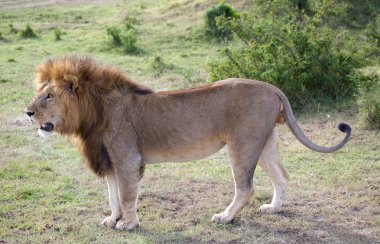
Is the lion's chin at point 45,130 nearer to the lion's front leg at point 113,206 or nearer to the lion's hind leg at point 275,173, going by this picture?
the lion's front leg at point 113,206

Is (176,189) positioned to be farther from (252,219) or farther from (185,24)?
(185,24)

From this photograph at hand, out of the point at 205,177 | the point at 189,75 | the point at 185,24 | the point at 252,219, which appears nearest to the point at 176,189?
the point at 205,177

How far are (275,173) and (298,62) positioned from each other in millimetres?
3585

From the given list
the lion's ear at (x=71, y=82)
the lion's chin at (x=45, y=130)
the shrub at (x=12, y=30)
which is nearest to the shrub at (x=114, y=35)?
the shrub at (x=12, y=30)

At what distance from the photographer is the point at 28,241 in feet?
15.7

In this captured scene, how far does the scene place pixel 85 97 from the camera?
4.88 metres

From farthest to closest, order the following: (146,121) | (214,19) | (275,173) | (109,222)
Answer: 1. (214,19)
2. (275,173)
3. (109,222)
4. (146,121)

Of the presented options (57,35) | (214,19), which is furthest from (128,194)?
(57,35)

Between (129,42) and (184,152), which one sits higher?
(184,152)

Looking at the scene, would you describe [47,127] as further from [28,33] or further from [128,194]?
[28,33]

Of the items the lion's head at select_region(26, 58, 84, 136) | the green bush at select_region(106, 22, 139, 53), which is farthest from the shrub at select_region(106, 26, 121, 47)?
the lion's head at select_region(26, 58, 84, 136)

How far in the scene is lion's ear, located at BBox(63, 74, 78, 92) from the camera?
4776mm

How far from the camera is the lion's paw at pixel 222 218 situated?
197 inches

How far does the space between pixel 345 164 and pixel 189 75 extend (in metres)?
4.23
